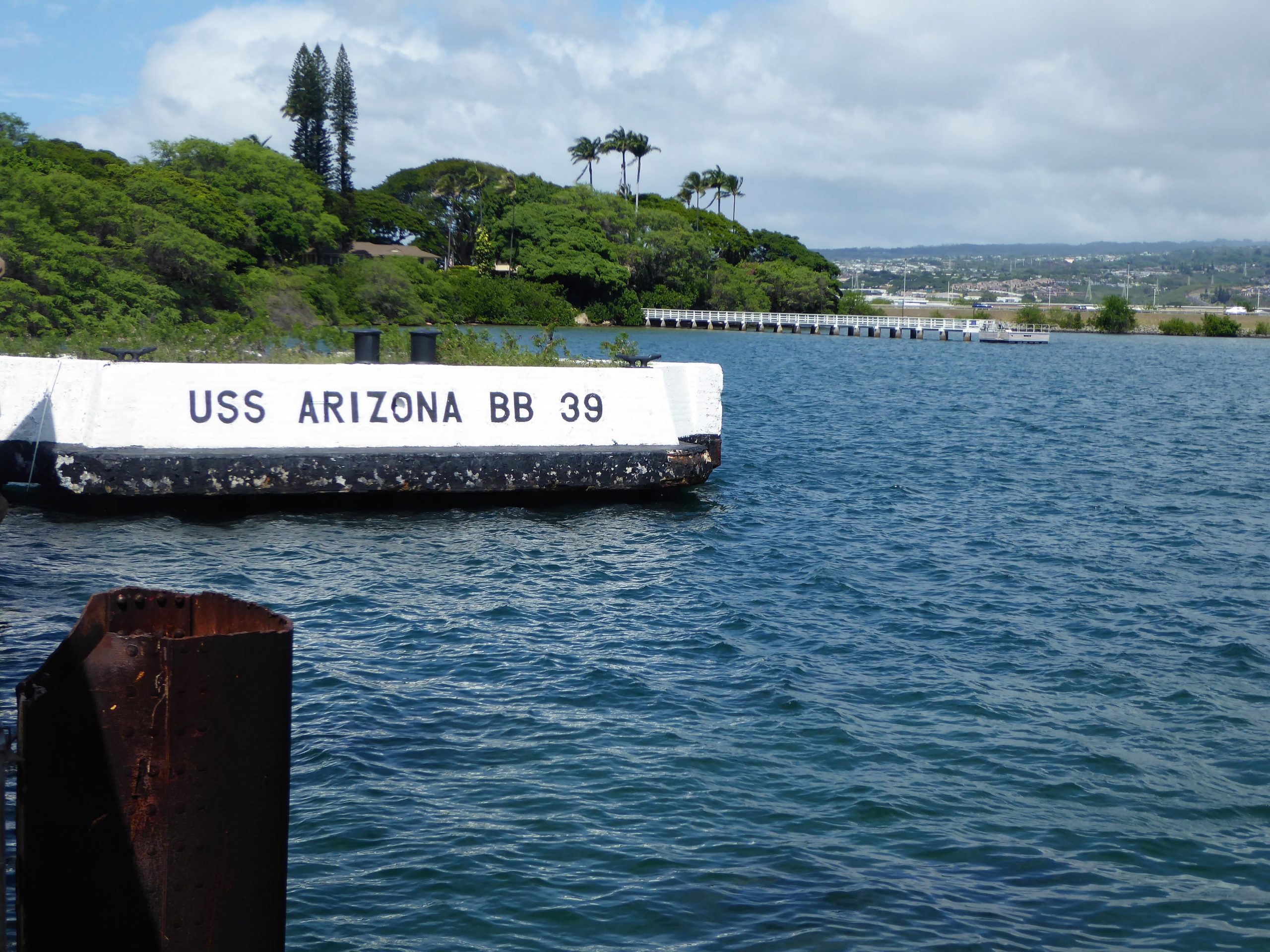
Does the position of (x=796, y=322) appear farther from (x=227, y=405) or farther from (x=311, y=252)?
(x=227, y=405)

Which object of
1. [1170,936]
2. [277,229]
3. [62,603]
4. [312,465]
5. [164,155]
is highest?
[164,155]

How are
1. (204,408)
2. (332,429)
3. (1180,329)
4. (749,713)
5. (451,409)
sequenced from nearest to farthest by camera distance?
(749,713) < (204,408) < (332,429) < (451,409) < (1180,329)

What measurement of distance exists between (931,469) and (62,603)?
16.2 meters

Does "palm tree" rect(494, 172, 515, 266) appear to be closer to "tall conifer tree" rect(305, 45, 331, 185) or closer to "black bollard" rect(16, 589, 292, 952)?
"tall conifer tree" rect(305, 45, 331, 185)

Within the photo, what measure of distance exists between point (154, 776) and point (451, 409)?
10795mm

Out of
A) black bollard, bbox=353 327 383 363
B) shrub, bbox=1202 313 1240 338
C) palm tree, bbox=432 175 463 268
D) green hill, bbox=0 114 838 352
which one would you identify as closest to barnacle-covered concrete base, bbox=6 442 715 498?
black bollard, bbox=353 327 383 363

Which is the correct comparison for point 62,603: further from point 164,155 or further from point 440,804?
point 164,155

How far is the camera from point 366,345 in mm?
14805

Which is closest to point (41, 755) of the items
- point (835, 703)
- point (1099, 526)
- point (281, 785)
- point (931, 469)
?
point (281, 785)

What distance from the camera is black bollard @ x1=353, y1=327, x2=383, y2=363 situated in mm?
14789

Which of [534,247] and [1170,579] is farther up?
[534,247]

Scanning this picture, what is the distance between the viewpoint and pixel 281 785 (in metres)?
3.74

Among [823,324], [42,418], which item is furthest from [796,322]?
[42,418]

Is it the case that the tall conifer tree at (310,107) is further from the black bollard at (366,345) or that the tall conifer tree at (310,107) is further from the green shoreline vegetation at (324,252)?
the black bollard at (366,345)
